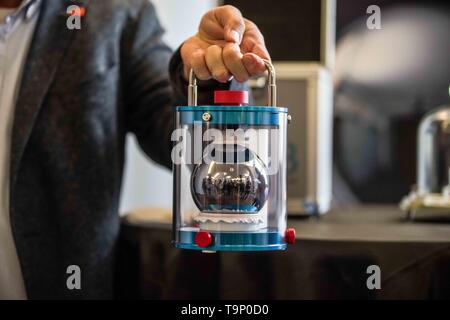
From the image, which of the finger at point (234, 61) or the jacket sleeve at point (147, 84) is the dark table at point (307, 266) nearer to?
the jacket sleeve at point (147, 84)

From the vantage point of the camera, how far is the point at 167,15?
88.0 inches

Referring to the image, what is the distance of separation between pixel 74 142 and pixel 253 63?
48 centimetres

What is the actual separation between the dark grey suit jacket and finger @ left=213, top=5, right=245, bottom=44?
0.87 ft

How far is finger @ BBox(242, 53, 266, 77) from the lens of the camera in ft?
2.26

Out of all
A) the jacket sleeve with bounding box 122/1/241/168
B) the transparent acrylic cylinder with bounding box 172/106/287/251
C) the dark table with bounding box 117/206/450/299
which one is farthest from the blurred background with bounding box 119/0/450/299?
the transparent acrylic cylinder with bounding box 172/106/287/251

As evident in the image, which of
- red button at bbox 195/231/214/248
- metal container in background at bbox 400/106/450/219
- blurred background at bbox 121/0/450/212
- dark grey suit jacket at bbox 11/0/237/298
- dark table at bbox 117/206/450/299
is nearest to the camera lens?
red button at bbox 195/231/214/248

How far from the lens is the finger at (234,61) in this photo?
2.29ft

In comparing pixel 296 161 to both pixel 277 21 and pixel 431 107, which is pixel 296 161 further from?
pixel 431 107

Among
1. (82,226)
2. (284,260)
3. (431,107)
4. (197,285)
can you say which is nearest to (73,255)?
(82,226)

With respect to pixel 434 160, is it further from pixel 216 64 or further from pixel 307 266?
pixel 216 64

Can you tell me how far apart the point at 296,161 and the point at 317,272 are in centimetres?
39

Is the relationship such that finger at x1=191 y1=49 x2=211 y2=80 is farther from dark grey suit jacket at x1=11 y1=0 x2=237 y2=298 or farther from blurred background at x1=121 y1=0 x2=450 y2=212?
blurred background at x1=121 y1=0 x2=450 y2=212

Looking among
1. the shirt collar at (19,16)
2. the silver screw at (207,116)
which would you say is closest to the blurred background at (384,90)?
the shirt collar at (19,16)
